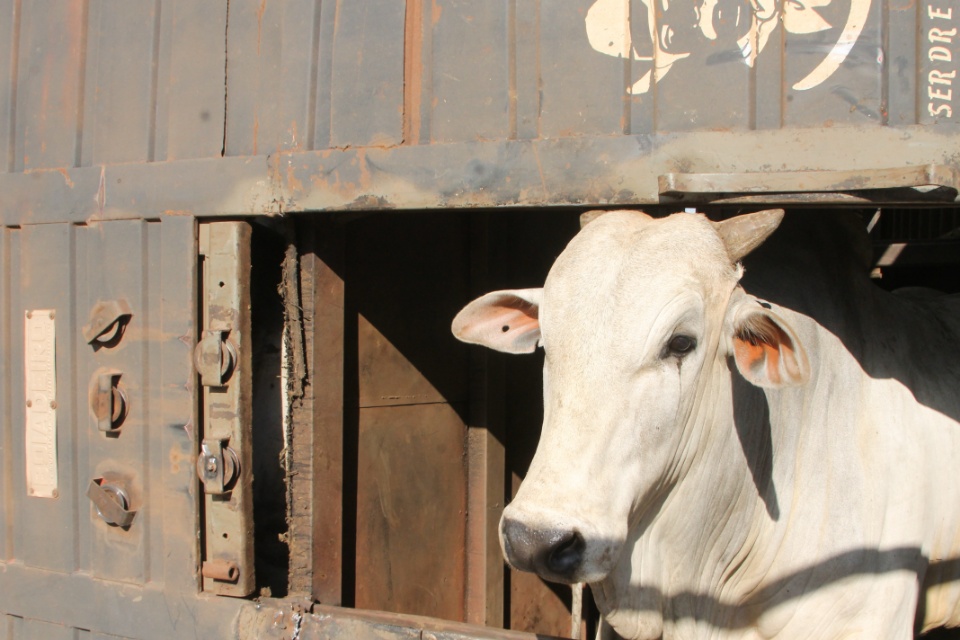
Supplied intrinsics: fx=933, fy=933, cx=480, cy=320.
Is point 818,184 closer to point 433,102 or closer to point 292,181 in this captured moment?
point 433,102

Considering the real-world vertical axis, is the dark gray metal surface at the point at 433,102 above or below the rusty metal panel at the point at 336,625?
above

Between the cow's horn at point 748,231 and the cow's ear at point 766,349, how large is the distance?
13 centimetres

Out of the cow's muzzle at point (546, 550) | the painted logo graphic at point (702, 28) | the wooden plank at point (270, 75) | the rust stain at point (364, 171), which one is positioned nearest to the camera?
the cow's muzzle at point (546, 550)

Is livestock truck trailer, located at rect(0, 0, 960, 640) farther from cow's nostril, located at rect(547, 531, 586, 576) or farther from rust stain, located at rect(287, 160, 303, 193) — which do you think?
cow's nostril, located at rect(547, 531, 586, 576)

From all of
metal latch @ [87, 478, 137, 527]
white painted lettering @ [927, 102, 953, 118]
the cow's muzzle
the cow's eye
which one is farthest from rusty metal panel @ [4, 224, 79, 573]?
white painted lettering @ [927, 102, 953, 118]

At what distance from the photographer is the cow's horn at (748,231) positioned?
2.39 metres

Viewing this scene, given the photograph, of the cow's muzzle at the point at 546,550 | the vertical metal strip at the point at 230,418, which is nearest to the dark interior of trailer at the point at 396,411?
the vertical metal strip at the point at 230,418

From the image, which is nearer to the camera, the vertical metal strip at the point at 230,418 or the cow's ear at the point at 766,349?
the cow's ear at the point at 766,349

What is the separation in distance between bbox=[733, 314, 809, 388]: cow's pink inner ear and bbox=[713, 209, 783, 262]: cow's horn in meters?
0.18

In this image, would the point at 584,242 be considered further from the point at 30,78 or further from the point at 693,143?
the point at 30,78

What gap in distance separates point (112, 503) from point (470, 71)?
6.05 ft

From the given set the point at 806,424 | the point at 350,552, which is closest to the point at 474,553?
A: the point at 350,552

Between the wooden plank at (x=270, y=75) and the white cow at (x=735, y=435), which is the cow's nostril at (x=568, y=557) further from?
the wooden plank at (x=270, y=75)

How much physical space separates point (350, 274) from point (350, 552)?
101 cm
